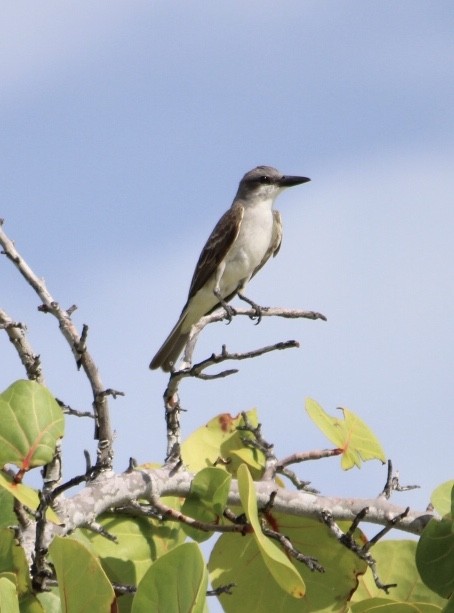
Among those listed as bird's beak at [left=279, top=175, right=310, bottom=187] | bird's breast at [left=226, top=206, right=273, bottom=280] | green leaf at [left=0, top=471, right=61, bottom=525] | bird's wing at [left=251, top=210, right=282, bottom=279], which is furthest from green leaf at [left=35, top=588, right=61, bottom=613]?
bird's beak at [left=279, top=175, right=310, bottom=187]

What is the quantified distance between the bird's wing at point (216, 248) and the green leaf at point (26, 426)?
6075 millimetres

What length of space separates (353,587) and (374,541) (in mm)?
137

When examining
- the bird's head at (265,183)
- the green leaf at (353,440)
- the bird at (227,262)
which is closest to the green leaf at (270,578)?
the green leaf at (353,440)

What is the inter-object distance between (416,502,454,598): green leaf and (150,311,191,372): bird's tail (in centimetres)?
587

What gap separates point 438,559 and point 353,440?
3.32 feet

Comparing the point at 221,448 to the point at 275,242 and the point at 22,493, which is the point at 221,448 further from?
the point at 275,242

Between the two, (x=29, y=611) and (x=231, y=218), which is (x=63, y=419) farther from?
(x=231, y=218)

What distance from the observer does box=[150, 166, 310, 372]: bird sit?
841 centimetres

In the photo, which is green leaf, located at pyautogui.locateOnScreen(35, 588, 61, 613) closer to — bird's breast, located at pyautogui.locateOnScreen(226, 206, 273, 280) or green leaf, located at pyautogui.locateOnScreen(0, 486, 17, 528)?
green leaf, located at pyautogui.locateOnScreen(0, 486, 17, 528)

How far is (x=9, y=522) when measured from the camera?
224 centimetres

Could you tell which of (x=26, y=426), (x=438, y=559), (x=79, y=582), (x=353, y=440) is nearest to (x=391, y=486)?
(x=353, y=440)

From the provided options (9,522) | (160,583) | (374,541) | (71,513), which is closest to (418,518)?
(374,541)

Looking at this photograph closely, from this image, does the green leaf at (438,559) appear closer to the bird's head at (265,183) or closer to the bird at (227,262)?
the bird at (227,262)

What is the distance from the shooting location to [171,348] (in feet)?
27.7
